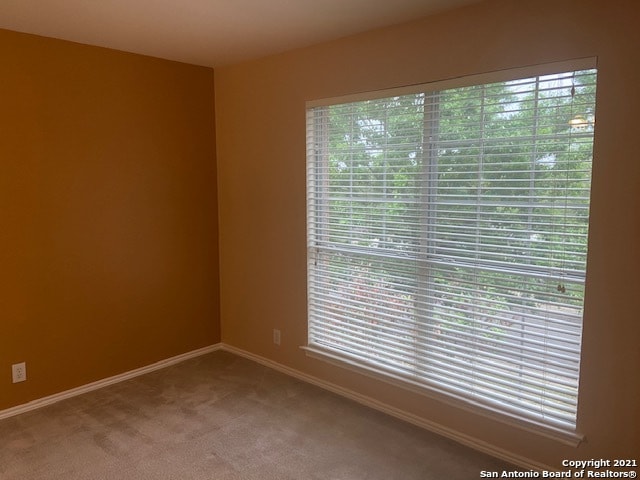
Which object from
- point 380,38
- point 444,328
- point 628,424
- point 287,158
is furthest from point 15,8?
point 628,424

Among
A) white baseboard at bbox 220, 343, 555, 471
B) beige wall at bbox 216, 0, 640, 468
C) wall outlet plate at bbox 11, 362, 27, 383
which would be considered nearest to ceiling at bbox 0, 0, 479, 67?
beige wall at bbox 216, 0, 640, 468

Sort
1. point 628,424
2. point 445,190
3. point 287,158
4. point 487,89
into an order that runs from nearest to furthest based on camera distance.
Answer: point 628,424 < point 487,89 < point 445,190 < point 287,158

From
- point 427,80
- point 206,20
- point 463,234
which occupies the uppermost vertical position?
point 206,20

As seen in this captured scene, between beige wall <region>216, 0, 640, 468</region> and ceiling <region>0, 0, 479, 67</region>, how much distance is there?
191mm

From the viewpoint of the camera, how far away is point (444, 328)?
265cm

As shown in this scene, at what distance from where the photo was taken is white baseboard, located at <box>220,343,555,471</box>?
2400mm

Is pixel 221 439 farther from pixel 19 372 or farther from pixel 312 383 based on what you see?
pixel 19 372

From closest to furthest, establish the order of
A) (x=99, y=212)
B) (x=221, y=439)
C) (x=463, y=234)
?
(x=463, y=234) → (x=221, y=439) → (x=99, y=212)

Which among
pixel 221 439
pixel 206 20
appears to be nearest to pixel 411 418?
pixel 221 439

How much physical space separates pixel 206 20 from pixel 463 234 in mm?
1835

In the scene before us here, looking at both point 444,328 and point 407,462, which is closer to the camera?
point 407,462

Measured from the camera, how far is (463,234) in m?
2.53

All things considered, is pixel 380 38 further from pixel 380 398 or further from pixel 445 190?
pixel 380 398

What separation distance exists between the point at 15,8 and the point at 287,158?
174 cm
